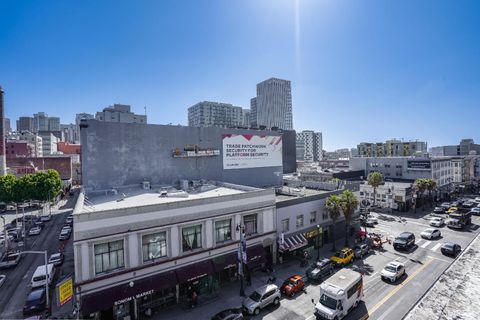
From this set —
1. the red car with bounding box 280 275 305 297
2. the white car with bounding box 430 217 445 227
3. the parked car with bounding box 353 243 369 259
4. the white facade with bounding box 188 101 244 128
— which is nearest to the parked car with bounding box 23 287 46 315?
the red car with bounding box 280 275 305 297

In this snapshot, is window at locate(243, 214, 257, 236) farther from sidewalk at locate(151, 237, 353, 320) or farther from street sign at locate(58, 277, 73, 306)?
street sign at locate(58, 277, 73, 306)

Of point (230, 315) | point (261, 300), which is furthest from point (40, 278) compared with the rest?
point (261, 300)

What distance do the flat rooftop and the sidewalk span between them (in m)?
9.83

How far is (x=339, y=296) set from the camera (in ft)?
63.2

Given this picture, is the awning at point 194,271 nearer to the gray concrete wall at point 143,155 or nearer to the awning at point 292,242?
the awning at point 292,242

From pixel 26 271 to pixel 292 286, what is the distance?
3358 centimetres

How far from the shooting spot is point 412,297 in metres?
23.2

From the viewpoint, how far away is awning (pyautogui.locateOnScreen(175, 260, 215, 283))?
21634 millimetres

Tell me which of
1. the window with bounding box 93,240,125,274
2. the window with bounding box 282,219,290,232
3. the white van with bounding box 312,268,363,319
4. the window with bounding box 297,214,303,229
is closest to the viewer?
the window with bounding box 93,240,125,274

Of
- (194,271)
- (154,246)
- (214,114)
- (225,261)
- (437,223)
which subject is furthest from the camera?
(214,114)

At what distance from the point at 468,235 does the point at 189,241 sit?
4934 cm

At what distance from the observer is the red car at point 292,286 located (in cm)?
2348

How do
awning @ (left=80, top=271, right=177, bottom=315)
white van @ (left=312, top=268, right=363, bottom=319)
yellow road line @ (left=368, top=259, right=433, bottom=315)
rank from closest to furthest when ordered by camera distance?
awning @ (left=80, top=271, right=177, bottom=315) → white van @ (left=312, top=268, right=363, bottom=319) → yellow road line @ (left=368, top=259, right=433, bottom=315)

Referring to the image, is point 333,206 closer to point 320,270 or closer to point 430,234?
point 320,270
